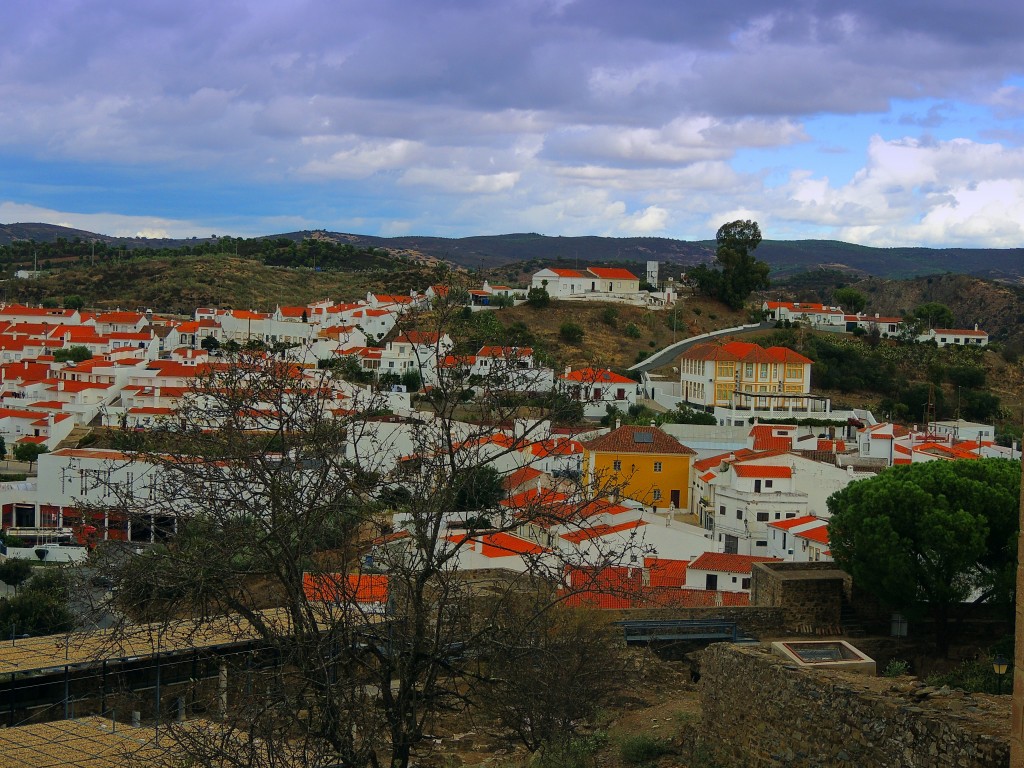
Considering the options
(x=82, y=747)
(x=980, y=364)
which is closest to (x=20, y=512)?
(x=82, y=747)

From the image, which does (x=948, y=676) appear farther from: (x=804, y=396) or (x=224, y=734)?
(x=804, y=396)

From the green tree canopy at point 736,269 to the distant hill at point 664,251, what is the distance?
98041mm

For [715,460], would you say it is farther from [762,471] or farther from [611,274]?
[611,274]

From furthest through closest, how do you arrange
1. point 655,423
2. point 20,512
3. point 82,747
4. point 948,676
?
1. point 655,423
2. point 20,512
3. point 948,676
4. point 82,747

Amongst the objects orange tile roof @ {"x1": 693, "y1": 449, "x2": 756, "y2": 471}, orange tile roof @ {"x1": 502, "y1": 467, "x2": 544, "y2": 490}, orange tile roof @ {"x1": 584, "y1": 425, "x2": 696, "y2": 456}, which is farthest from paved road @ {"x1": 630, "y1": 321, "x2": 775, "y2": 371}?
orange tile roof @ {"x1": 502, "y1": 467, "x2": 544, "y2": 490}

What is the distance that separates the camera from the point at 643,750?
29.2ft

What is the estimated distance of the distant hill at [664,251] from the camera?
559 feet

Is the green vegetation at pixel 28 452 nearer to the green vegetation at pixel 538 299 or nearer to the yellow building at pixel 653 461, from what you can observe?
the yellow building at pixel 653 461

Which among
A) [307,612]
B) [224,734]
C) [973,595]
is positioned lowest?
[973,595]

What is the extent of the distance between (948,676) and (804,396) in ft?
107

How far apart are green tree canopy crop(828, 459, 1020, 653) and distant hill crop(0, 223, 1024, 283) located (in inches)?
5803

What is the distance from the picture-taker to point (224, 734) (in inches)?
215

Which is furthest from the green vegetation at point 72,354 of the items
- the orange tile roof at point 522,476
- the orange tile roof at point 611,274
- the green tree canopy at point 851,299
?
the green tree canopy at point 851,299

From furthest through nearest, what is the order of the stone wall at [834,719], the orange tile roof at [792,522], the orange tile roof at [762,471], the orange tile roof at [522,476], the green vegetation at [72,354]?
the green vegetation at [72,354] < the orange tile roof at [762,471] < the orange tile roof at [792,522] < the orange tile roof at [522,476] < the stone wall at [834,719]
